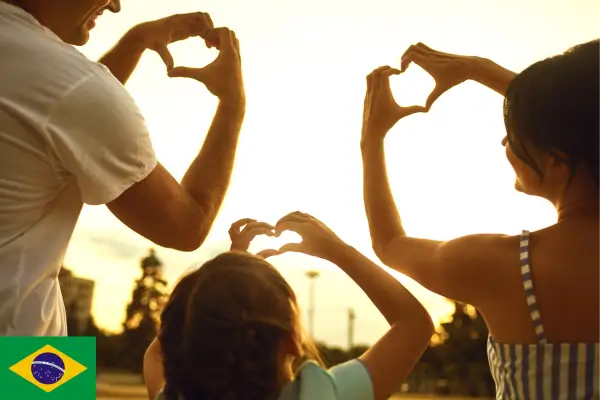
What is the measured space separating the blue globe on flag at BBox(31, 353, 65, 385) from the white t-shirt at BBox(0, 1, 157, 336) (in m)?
0.07

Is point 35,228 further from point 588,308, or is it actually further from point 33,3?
point 588,308

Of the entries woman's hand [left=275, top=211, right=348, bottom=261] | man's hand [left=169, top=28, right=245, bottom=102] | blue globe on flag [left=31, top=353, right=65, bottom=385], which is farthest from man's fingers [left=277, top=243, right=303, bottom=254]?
blue globe on flag [left=31, top=353, right=65, bottom=385]

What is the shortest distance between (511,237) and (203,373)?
401 mm

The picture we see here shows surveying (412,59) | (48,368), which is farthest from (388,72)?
(48,368)

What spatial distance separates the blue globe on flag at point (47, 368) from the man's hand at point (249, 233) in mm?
279

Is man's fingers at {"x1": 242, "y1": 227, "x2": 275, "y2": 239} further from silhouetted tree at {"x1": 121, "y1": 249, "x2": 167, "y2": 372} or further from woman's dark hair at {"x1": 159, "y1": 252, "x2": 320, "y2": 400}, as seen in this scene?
silhouetted tree at {"x1": 121, "y1": 249, "x2": 167, "y2": 372}

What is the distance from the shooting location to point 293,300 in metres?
0.87

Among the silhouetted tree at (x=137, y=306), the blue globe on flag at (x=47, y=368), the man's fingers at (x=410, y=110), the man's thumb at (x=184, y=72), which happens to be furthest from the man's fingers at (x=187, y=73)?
the silhouetted tree at (x=137, y=306)

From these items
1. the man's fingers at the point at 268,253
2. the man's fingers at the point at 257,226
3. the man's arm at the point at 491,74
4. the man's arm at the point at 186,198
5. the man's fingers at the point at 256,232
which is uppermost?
the man's arm at the point at 491,74

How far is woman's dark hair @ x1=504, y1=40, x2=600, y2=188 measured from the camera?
2.81 ft

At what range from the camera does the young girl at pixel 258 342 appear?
2.64 ft

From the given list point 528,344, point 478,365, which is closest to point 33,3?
point 528,344

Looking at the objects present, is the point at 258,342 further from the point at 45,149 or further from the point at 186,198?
the point at 45,149

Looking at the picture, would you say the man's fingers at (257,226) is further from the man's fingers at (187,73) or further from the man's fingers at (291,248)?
the man's fingers at (187,73)
